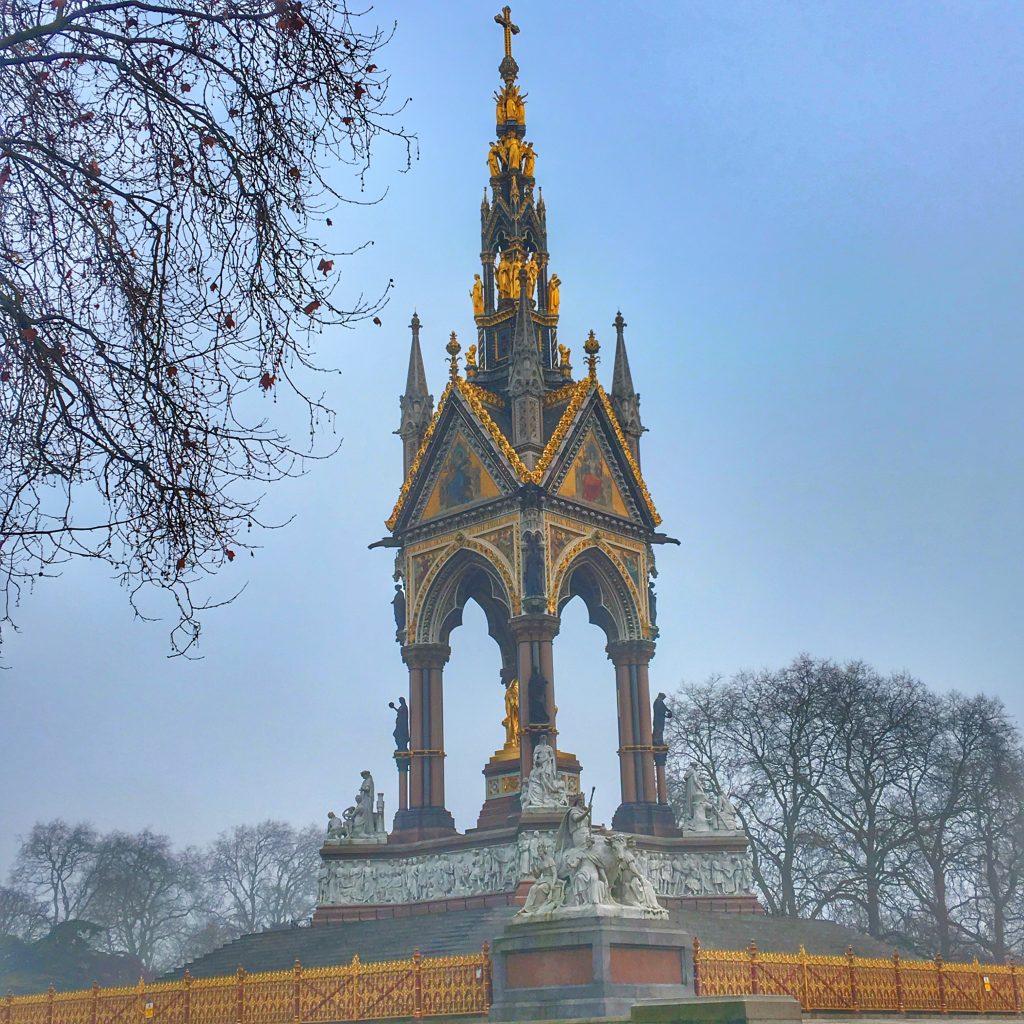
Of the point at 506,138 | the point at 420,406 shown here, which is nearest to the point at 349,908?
the point at 420,406

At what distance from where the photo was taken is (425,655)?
29.8 metres

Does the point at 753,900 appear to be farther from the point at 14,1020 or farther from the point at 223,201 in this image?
the point at 223,201

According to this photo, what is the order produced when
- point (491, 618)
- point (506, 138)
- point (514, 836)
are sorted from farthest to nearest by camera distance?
point (506, 138) < point (491, 618) < point (514, 836)

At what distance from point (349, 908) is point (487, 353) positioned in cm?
1203

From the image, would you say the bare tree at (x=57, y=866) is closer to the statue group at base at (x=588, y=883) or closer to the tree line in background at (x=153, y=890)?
the tree line in background at (x=153, y=890)

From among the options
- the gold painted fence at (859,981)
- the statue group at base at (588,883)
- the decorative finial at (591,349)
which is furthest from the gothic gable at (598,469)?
the statue group at base at (588,883)

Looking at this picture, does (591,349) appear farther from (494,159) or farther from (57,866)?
(57,866)

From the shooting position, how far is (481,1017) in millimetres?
17062

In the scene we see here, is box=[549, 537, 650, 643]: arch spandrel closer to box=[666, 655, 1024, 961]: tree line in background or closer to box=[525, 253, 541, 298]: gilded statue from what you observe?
box=[525, 253, 541, 298]: gilded statue

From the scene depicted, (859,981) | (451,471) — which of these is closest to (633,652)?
(451,471)

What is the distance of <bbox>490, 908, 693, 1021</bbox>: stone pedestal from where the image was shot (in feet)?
52.1

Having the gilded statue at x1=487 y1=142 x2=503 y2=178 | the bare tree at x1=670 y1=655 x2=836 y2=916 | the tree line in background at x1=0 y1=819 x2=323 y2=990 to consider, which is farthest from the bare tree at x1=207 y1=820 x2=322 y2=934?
the gilded statue at x1=487 y1=142 x2=503 y2=178

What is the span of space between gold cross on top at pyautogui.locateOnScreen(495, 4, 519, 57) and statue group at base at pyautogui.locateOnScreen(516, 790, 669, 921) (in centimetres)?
2202

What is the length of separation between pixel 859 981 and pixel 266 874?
49962mm
